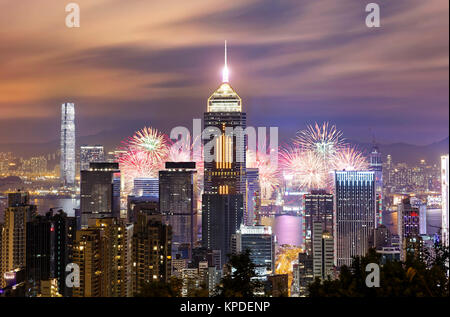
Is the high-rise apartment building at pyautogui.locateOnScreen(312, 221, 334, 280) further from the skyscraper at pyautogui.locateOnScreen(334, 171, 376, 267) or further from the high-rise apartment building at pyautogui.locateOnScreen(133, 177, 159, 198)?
the high-rise apartment building at pyautogui.locateOnScreen(133, 177, 159, 198)

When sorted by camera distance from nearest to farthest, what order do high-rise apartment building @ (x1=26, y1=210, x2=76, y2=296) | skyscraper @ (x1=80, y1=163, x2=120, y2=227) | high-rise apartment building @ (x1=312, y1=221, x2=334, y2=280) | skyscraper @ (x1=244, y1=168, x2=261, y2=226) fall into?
high-rise apartment building @ (x1=26, y1=210, x2=76, y2=296)
high-rise apartment building @ (x1=312, y1=221, x2=334, y2=280)
skyscraper @ (x1=80, y1=163, x2=120, y2=227)
skyscraper @ (x1=244, y1=168, x2=261, y2=226)

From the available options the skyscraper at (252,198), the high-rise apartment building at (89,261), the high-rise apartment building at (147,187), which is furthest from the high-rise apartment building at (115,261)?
the skyscraper at (252,198)

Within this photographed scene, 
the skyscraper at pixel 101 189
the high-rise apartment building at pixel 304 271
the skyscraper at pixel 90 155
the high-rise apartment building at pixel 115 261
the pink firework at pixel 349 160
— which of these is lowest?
the high-rise apartment building at pixel 304 271

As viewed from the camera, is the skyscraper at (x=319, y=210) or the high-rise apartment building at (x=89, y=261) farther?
the skyscraper at (x=319, y=210)

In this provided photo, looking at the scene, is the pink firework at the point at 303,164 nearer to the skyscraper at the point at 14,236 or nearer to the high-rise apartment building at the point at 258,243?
the high-rise apartment building at the point at 258,243

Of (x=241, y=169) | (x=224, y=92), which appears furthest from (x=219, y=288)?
(x=224, y=92)

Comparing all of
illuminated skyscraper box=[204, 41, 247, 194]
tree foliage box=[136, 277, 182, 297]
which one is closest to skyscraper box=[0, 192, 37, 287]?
tree foliage box=[136, 277, 182, 297]

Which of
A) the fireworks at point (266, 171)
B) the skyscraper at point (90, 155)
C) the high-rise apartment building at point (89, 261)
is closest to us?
the high-rise apartment building at point (89, 261)
